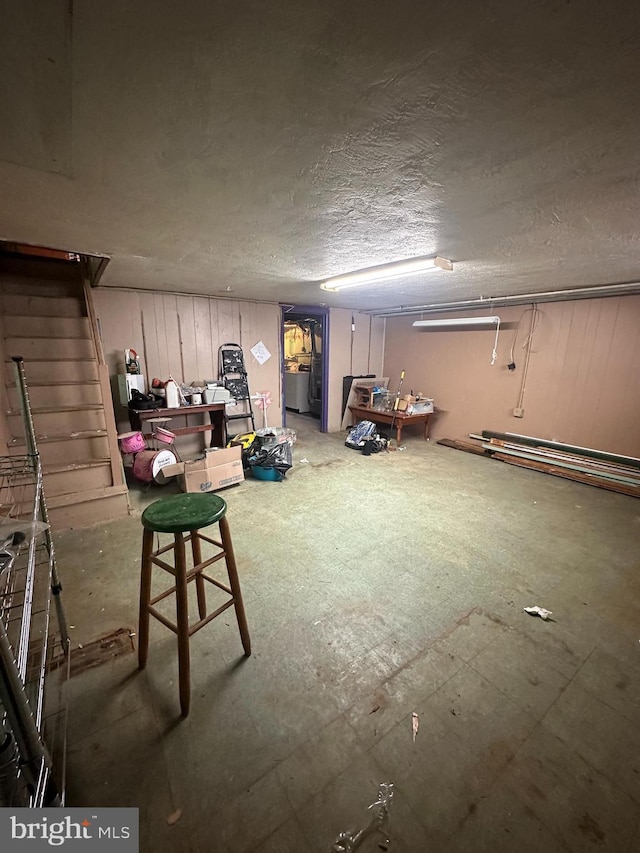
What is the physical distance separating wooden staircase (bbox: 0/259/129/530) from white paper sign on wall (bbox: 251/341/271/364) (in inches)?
89.6

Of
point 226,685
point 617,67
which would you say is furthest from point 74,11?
point 226,685

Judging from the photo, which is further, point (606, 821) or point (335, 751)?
point (335, 751)

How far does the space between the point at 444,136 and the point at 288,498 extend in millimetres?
2951

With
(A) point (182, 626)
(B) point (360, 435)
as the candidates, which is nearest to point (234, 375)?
(B) point (360, 435)

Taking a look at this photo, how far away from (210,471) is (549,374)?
15.0 feet

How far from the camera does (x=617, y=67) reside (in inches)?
31.7

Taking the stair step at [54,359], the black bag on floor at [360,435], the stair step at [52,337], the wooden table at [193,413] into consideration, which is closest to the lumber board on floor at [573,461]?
the black bag on floor at [360,435]

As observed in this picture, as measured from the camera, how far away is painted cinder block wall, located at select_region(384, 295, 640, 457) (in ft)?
12.6

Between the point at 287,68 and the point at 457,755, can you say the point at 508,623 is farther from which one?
the point at 287,68

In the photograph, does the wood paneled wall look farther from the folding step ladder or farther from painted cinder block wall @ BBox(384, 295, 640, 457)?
painted cinder block wall @ BBox(384, 295, 640, 457)

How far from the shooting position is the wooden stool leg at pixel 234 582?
4.91 ft

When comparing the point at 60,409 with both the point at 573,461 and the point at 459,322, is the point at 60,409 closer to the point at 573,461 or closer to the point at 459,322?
the point at 459,322

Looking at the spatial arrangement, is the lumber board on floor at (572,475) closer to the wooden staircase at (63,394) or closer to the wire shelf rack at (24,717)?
the wooden staircase at (63,394)

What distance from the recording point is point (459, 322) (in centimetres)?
496
